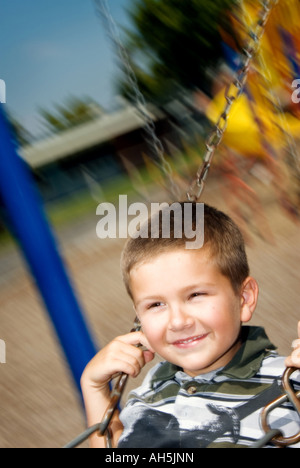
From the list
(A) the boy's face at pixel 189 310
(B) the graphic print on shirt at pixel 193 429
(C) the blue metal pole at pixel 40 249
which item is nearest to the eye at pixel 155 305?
(A) the boy's face at pixel 189 310

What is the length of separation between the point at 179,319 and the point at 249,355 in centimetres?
8

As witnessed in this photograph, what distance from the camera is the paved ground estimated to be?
50.6 inches

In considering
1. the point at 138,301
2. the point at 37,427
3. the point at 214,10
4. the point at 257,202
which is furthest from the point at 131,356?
the point at 214,10

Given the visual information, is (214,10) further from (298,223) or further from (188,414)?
(188,414)

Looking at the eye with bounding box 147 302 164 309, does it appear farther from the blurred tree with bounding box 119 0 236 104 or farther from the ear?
the blurred tree with bounding box 119 0 236 104

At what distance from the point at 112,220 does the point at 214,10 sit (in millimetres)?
1442

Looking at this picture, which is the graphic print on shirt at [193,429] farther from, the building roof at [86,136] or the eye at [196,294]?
the building roof at [86,136]

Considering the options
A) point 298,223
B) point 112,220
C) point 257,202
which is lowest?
point 298,223

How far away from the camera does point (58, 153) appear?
14.5 feet

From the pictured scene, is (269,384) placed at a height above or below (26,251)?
below

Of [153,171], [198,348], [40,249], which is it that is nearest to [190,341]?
[198,348]

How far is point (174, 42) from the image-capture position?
4.17m

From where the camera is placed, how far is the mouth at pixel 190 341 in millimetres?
575

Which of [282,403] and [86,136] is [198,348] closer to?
[282,403]
